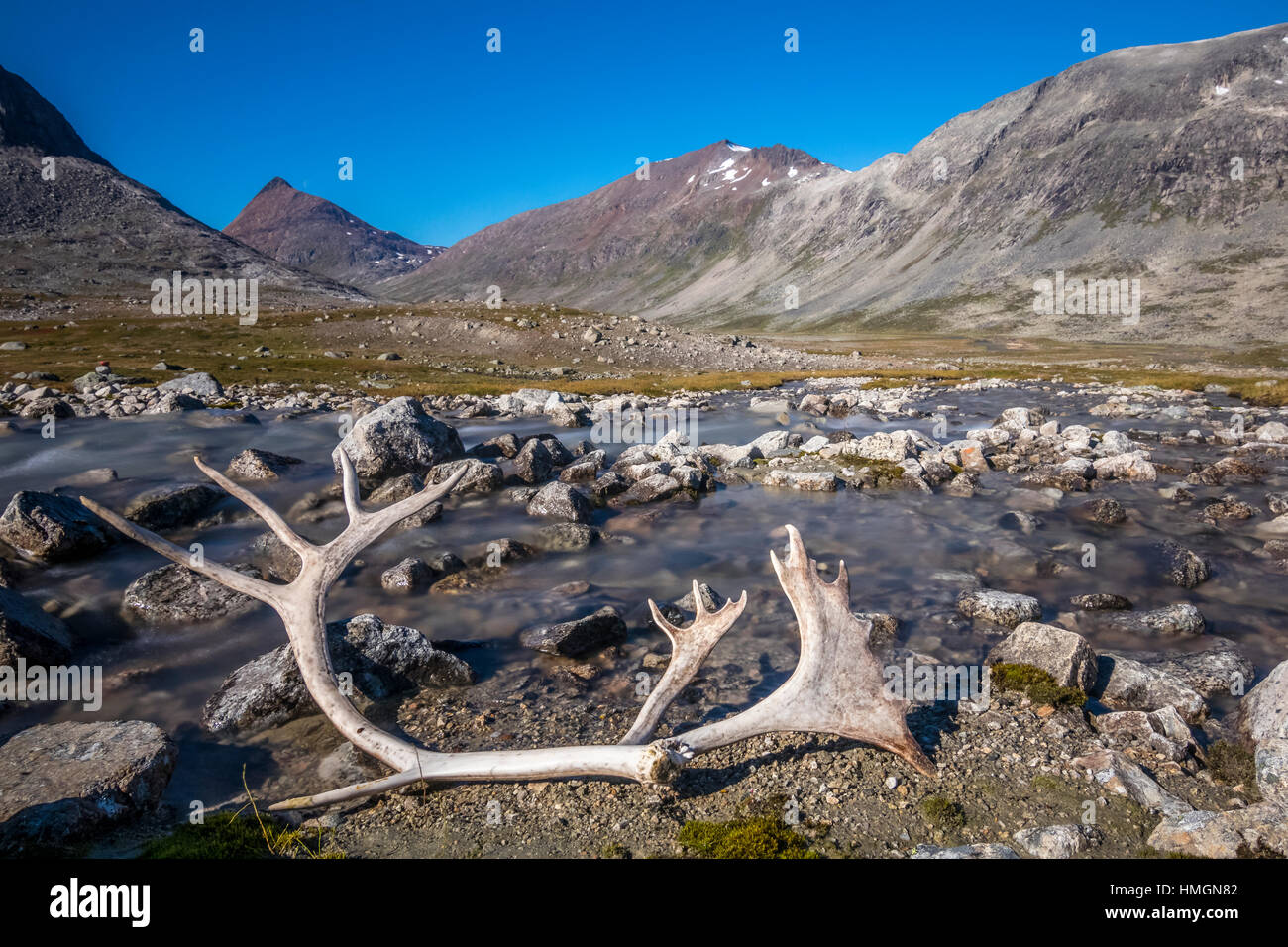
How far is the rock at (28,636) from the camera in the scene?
7.50 metres

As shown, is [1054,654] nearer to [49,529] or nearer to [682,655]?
[682,655]

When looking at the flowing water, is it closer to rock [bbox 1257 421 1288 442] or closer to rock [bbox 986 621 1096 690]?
rock [bbox 986 621 1096 690]

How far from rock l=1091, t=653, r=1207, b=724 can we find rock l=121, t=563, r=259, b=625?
38.1 ft

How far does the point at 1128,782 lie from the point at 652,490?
1232 centimetres

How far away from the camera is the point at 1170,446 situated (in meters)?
23.1

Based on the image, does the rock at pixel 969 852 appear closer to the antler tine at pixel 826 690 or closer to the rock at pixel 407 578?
the antler tine at pixel 826 690

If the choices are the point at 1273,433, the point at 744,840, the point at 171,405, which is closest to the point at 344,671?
the point at 744,840

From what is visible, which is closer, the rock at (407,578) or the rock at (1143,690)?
the rock at (1143,690)

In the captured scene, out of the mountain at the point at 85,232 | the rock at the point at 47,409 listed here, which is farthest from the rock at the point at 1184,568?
the mountain at the point at 85,232

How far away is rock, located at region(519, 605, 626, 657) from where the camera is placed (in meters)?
8.43

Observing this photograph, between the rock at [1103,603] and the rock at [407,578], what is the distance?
10.8 metres

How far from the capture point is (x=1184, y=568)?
36.9 ft

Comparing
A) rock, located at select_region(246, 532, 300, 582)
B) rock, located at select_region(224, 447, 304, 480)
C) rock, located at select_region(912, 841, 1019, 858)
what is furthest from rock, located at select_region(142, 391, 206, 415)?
rock, located at select_region(912, 841, 1019, 858)
